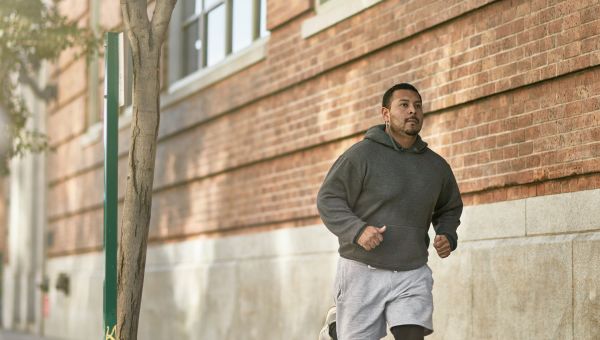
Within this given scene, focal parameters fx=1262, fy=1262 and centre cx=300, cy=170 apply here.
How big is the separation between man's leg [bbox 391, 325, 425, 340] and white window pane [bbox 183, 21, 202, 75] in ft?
29.9

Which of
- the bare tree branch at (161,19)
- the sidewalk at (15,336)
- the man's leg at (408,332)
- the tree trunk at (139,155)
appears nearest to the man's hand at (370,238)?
the man's leg at (408,332)

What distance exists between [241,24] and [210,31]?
3.87ft

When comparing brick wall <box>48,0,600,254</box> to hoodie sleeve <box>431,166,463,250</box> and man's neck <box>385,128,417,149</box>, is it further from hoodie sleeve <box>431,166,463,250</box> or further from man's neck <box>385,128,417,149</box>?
man's neck <box>385,128,417,149</box>

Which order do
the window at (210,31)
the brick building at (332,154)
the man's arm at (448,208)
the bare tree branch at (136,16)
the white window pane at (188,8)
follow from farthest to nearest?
1. the white window pane at (188,8)
2. the window at (210,31)
3. the bare tree branch at (136,16)
4. the brick building at (332,154)
5. the man's arm at (448,208)

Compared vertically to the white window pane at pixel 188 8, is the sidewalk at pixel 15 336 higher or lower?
lower

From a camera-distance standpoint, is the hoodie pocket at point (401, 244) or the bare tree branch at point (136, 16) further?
the bare tree branch at point (136, 16)

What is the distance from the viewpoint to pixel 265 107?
12.5 m

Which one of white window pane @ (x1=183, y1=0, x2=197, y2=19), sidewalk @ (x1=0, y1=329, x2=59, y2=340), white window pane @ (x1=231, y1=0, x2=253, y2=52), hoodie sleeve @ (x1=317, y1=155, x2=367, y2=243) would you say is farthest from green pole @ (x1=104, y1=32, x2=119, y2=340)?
sidewalk @ (x1=0, y1=329, x2=59, y2=340)

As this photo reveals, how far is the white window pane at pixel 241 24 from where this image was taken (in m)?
13.5

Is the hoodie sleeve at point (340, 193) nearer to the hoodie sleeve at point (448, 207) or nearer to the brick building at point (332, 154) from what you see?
the hoodie sleeve at point (448, 207)

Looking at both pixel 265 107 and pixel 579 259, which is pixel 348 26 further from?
pixel 579 259

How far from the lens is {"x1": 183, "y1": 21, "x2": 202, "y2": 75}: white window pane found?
50.1 feet

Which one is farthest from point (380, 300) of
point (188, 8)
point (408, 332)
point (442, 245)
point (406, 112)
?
point (188, 8)

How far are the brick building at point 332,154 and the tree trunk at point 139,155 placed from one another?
268mm
